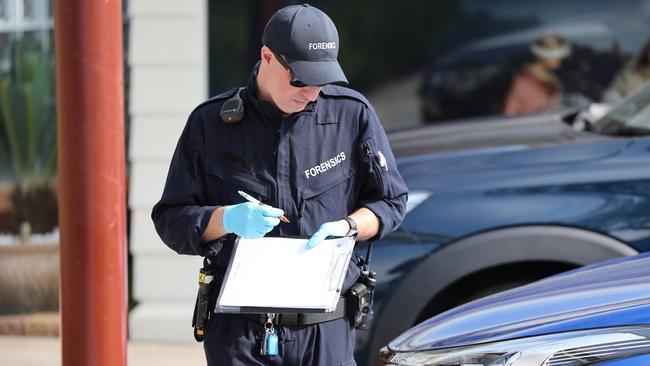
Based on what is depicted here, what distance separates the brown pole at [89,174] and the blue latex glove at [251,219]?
0.55 metres

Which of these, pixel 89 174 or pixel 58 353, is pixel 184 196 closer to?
pixel 89 174

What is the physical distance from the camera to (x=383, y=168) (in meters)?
3.42

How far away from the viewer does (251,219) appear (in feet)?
10.4

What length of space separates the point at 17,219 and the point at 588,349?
4571 millimetres

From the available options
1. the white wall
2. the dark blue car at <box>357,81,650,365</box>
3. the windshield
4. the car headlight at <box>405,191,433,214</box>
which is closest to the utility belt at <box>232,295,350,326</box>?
the dark blue car at <box>357,81,650,365</box>

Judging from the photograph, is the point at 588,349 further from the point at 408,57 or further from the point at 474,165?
the point at 408,57

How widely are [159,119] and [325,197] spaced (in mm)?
3234

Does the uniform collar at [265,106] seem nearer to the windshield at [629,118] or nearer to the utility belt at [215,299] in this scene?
the utility belt at [215,299]

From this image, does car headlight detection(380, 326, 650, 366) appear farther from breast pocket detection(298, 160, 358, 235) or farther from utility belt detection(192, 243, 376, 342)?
breast pocket detection(298, 160, 358, 235)

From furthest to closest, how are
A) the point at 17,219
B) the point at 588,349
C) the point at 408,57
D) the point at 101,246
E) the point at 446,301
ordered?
1. the point at 408,57
2. the point at 17,219
3. the point at 446,301
4. the point at 101,246
5. the point at 588,349

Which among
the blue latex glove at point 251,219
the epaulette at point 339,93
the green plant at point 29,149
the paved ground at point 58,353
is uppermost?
the epaulette at point 339,93

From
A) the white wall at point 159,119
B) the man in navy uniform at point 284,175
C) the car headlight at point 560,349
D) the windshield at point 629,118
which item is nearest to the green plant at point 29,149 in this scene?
the white wall at point 159,119

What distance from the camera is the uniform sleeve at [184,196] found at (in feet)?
10.9

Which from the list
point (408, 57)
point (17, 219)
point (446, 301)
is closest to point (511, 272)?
point (446, 301)
